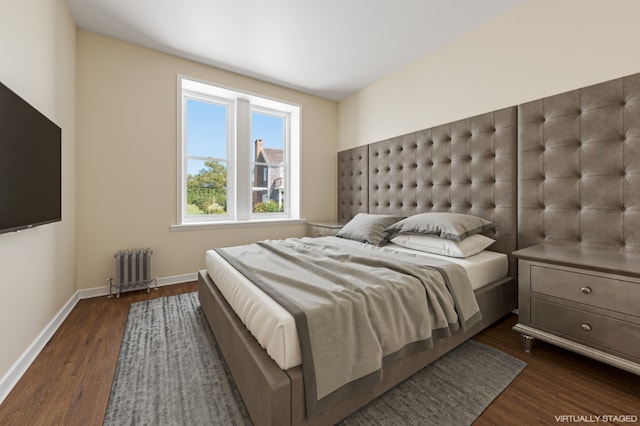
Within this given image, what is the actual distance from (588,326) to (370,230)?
1.64 meters

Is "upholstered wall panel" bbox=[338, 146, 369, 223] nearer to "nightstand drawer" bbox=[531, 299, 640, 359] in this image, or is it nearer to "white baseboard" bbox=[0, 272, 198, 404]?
"nightstand drawer" bbox=[531, 299, 640, 359]

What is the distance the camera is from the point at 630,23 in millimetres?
1665

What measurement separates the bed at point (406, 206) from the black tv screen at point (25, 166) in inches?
41.4

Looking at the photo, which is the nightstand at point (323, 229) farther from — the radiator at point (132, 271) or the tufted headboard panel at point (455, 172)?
the radiator at point (132, 271)

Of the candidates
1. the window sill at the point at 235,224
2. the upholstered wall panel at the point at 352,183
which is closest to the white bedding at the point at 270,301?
the window sill at the point at 235,224

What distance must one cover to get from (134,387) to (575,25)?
3652 mm

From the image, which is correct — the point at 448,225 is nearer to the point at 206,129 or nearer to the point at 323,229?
the point at 323,229

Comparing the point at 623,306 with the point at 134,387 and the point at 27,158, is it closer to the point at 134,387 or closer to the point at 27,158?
the point at 134,387

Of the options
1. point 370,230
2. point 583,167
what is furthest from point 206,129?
point 583,167

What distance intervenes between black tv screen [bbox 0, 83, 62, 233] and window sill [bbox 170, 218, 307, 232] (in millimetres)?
1306

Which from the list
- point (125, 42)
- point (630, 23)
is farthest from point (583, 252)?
point (125, 42)

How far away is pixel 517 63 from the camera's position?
218 cm

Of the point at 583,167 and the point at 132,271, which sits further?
the point at 132,271

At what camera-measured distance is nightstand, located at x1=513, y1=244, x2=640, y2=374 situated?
1.32 metres
